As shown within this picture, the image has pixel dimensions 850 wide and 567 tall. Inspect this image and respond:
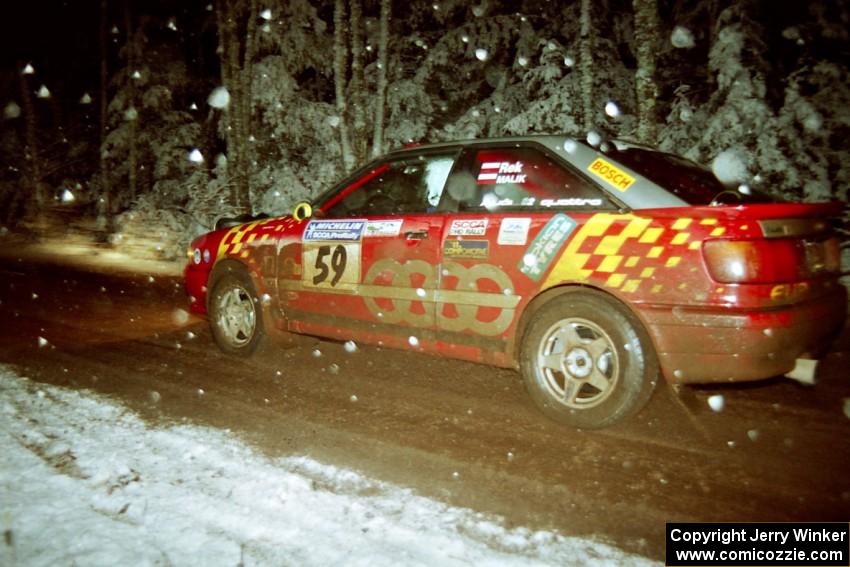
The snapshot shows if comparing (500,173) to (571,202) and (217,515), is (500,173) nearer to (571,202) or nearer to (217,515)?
(571,202)

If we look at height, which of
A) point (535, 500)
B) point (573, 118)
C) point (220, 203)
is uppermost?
point (573, 118)

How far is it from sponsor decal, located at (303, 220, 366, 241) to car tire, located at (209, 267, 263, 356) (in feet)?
2.60

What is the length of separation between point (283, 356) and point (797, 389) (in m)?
3.95

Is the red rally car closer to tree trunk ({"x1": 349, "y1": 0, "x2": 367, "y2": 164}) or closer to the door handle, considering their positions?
the door handle

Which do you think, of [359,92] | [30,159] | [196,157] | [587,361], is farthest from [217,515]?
[30,159]

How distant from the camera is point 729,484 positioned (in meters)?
2.79

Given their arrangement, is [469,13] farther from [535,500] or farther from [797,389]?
[535,500]

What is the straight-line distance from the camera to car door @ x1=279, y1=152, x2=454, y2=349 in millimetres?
4035

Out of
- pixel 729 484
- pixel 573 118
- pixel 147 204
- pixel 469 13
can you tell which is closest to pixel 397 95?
pixel 469 13

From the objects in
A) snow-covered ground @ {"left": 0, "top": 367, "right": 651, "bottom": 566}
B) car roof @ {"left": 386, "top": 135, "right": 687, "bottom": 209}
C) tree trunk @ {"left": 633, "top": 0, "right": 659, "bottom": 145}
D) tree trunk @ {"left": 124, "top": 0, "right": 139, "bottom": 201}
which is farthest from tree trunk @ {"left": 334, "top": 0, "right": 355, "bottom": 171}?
tree trunk @ {"left": 124, "top": 0, "right": 139, "bottom": 201}

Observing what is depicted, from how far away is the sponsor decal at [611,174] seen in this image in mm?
3324

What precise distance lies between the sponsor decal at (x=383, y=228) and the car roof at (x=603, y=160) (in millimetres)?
692

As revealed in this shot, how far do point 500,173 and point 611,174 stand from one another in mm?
741

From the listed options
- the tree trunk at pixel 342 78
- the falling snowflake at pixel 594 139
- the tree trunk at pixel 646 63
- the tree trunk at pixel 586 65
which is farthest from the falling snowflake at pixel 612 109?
the falling snowflake at pixel 594 139
